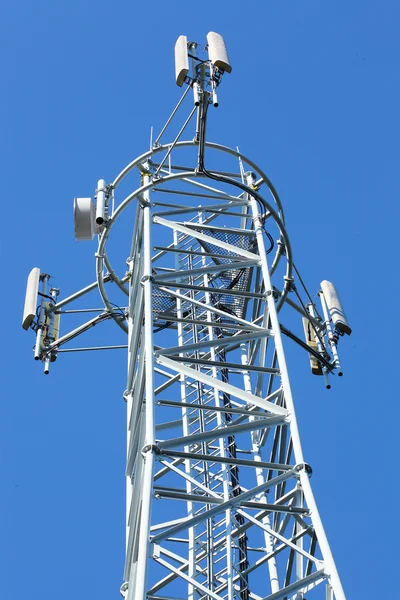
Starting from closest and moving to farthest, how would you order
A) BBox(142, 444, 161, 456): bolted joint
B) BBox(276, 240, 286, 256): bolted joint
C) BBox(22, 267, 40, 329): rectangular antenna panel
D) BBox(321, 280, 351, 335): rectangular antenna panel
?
BBox(142, 444, 161, 456): bolted joint
BBox(276, 240, 286, 256): bolted joint
BBox(321, 280, 351, 335): rectangular antenna panel
BBox(22, 267, 40, 329): rectangular antenna panel

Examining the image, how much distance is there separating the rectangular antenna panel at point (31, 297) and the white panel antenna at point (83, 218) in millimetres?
2125

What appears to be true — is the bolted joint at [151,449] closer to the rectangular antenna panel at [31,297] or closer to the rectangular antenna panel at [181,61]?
the rectangular antenna panel at [181,61]

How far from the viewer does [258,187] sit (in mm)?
23469

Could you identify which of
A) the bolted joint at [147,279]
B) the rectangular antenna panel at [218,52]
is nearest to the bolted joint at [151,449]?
the bolted joint at [147,279]

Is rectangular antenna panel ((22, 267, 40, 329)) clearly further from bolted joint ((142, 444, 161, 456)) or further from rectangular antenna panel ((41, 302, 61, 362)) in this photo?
bolted joint ((142, 444, 161, 456))

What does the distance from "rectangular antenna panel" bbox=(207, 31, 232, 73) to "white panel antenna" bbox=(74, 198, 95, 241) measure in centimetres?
439

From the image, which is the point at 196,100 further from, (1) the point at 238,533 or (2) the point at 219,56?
(1) the point at 238,533

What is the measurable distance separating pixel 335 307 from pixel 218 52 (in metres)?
6.36

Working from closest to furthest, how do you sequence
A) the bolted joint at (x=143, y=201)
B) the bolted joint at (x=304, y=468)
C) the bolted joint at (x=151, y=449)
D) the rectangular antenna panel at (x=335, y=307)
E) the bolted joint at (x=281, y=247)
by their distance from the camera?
the bolted joint at (x=151, y=449)
the bolted joint at (x=304, y=468)
the bolted joint at (x=143, y=201)
the bolted joint at (x=281, y=247)
the rectangular antenna panel at (x=335, y=307)

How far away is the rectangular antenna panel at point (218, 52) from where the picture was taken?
19828mm

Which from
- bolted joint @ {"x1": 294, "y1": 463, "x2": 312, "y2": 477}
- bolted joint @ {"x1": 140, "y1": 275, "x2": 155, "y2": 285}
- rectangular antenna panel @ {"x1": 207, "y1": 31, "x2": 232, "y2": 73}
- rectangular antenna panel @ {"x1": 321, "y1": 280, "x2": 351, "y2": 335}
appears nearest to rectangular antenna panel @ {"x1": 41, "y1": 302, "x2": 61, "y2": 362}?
bolted joint @ {"x1": 140, "y1": 275, "x2": 155, "y2": 285}

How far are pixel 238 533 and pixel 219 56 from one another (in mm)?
8614

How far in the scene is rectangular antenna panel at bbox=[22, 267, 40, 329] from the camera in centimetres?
2355

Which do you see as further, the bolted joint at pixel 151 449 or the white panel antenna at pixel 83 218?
the white panel antenna at pixel 83 218
